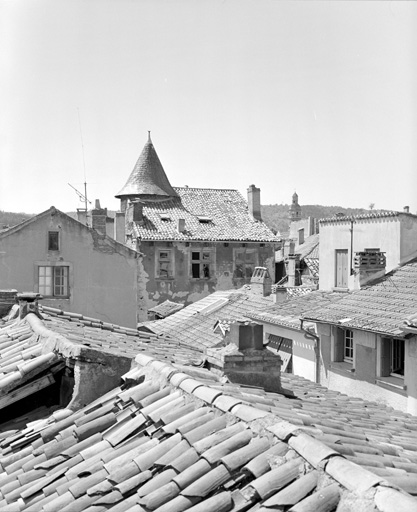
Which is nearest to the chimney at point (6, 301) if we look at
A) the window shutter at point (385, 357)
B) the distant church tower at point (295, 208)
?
the window shutter at point (385, 357)

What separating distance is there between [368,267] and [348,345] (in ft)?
6.96

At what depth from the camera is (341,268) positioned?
19844 millimetres

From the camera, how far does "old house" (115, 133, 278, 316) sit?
3606 centimetres

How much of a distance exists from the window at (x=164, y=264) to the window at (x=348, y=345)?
71.8 ft

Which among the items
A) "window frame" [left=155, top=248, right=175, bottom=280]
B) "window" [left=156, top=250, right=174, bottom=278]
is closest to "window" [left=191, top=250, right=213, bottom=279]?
"window frame" [left=155, top=248, right=175, bottom=280]

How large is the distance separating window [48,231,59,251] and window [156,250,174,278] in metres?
14.2

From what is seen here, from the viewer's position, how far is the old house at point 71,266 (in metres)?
21.9

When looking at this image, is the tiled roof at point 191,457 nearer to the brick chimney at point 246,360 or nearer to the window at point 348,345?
the brick chimney at point 246,360

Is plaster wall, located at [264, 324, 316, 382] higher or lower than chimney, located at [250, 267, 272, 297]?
lower

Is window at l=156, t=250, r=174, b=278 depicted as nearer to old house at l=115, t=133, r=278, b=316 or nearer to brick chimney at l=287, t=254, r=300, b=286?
old house at l=115, t=133, r=278, b=316

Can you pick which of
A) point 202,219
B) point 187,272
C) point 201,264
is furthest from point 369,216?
point 202,219

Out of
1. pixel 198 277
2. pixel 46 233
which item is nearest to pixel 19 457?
pixel 46 233

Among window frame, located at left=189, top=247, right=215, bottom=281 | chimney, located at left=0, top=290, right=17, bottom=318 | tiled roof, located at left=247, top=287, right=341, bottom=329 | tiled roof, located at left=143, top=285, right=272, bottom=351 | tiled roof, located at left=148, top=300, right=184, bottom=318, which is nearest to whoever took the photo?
chimney, located at left=0, top=290, right=17, bottom=318

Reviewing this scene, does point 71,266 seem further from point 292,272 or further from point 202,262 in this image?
point 292,272
